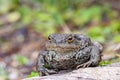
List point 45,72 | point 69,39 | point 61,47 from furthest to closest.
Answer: point 45,72, point 69,39, point 61,47

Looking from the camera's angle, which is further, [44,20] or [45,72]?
[44,20]

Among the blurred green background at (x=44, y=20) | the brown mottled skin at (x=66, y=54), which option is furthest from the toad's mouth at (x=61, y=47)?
the blurred green background at (x=44, y=20)

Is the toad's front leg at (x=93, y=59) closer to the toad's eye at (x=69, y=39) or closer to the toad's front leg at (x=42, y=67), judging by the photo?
the toad's eye at (x=69, y=39)

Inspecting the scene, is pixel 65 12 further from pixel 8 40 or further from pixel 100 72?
pixel 100 72

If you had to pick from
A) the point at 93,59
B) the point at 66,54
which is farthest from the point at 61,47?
the point at 93,59

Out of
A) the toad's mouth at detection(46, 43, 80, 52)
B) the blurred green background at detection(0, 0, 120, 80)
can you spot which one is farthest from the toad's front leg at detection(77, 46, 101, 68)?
the blurred green background at detection(0, 0, 120, 80)

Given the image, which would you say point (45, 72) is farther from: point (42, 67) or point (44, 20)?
point (44, 20)

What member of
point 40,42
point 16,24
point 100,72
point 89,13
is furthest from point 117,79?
point 16,24
